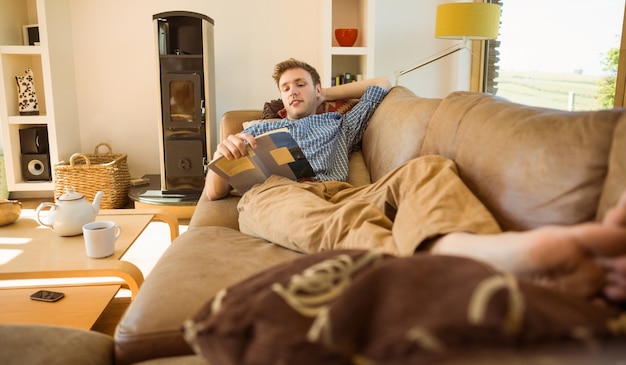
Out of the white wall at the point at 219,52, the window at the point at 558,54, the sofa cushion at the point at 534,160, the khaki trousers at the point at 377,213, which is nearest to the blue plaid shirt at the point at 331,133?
the khaki trousers at the point at 377,213

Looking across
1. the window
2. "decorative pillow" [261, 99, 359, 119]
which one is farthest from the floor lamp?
"decorative pillow" [261, 99, 359, 119]

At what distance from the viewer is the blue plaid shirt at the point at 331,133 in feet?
6.10

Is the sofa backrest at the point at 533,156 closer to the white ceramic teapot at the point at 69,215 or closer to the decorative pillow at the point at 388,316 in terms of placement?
the decorative pillow at the point at 388,316

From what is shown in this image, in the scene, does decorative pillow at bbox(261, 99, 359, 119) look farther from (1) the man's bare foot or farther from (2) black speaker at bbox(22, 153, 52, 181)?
(2) black speaker at bbox(22, 153, 52, 181)

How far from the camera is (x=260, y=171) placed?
1736 mm

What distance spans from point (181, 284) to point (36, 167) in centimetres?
291

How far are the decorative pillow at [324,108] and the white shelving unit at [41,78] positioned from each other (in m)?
1.88

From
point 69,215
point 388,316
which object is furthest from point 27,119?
point 388,316

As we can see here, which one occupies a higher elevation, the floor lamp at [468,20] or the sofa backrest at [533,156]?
the floor lamp at [468,20]

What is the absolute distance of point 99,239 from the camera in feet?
4.99

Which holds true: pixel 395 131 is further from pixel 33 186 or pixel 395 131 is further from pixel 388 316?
pixel 33 186

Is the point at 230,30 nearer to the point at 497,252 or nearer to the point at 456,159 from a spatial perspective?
the point at 456,159

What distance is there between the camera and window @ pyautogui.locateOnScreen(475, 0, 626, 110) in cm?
255

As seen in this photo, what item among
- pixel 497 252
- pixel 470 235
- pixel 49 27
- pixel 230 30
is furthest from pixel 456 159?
pixel 49 27
